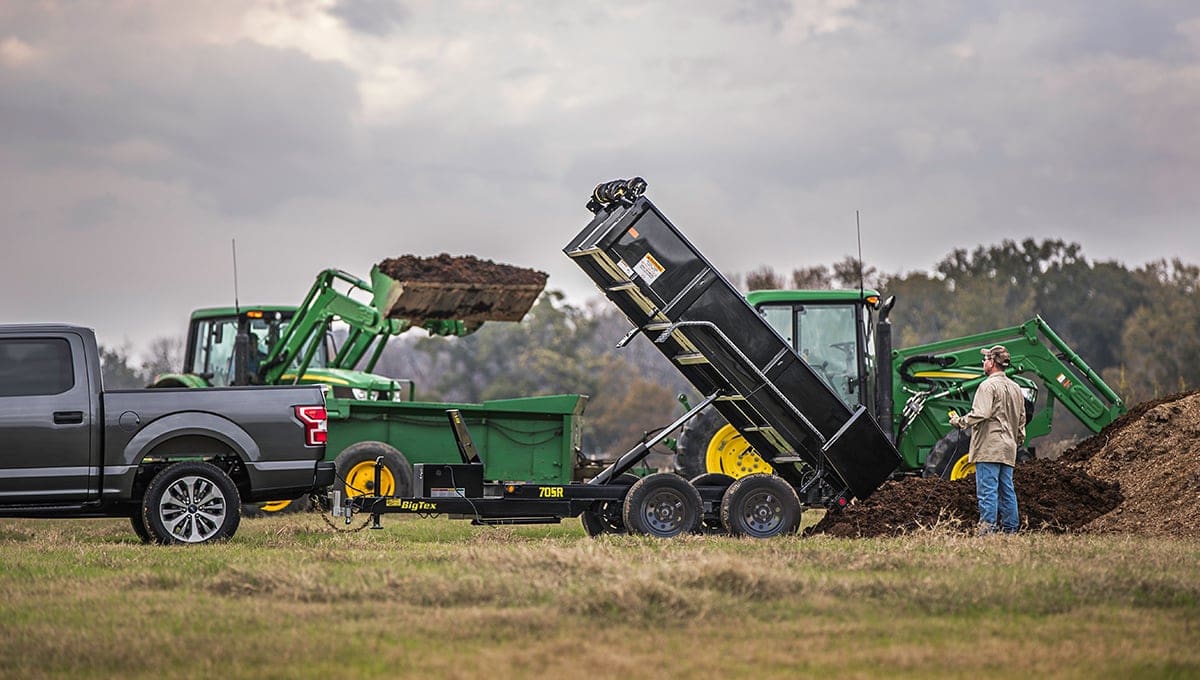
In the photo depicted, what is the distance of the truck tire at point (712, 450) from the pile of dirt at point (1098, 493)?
385 centimetres

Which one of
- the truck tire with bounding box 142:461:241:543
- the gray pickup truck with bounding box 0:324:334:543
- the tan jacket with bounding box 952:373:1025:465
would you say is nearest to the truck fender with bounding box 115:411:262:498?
the gray pickup truck with bounding box 0:324:334:543

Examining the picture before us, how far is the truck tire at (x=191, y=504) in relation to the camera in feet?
45.5

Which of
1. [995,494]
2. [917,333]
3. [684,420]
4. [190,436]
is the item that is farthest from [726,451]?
[917,333]

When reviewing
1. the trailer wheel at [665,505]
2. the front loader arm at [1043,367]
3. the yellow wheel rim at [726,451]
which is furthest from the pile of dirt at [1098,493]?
the yellow wheel rim at [726,451]

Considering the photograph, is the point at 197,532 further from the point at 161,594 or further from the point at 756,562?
the point at 756,562

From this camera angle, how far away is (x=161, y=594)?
10.0 metres

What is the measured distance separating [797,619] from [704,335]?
5.98 m

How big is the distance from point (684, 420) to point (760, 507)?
121 centimetres

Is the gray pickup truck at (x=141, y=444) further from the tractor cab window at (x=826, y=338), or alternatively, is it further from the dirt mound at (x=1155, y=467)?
the dirt mound at (x=1155, y=467)

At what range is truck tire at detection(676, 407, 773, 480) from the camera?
1941 centimetres

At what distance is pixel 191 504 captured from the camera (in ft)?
46.0

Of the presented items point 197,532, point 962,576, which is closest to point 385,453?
point 197,532

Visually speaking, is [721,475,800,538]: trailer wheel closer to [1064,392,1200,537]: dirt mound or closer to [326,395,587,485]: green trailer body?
[1064,392,1200,537]: dirt mound

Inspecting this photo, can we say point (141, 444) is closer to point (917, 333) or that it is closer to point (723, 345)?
point (723, 345)
